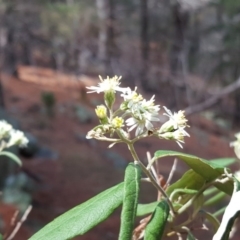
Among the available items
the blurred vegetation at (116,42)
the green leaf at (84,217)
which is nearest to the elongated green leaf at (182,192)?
the green leaf at (84,217)

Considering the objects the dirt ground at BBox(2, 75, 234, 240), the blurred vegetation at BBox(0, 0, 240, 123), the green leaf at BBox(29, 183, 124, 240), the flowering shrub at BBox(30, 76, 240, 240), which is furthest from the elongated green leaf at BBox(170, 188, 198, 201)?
the blurred vegetation at BBox(0, 0, 240, 123)

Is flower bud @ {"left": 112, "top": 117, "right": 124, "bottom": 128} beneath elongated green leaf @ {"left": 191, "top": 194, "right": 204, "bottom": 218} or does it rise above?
above

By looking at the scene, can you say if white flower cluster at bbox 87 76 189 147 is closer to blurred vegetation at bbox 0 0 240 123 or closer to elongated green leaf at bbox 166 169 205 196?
elongated green leaf at bbox 166 169 205 196

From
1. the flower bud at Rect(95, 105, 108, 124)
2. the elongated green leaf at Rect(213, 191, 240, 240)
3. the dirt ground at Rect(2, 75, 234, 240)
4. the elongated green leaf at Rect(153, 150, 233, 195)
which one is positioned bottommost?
the elongated green leaf at Rect(213, 191, 240, 240)

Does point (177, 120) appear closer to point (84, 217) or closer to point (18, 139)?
point (84, 217)

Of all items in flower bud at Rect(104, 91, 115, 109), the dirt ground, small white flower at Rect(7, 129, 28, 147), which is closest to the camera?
flower bud at Rect(104, 91, 115, 109)

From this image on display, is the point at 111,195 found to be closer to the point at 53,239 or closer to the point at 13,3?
the point at 53,239
